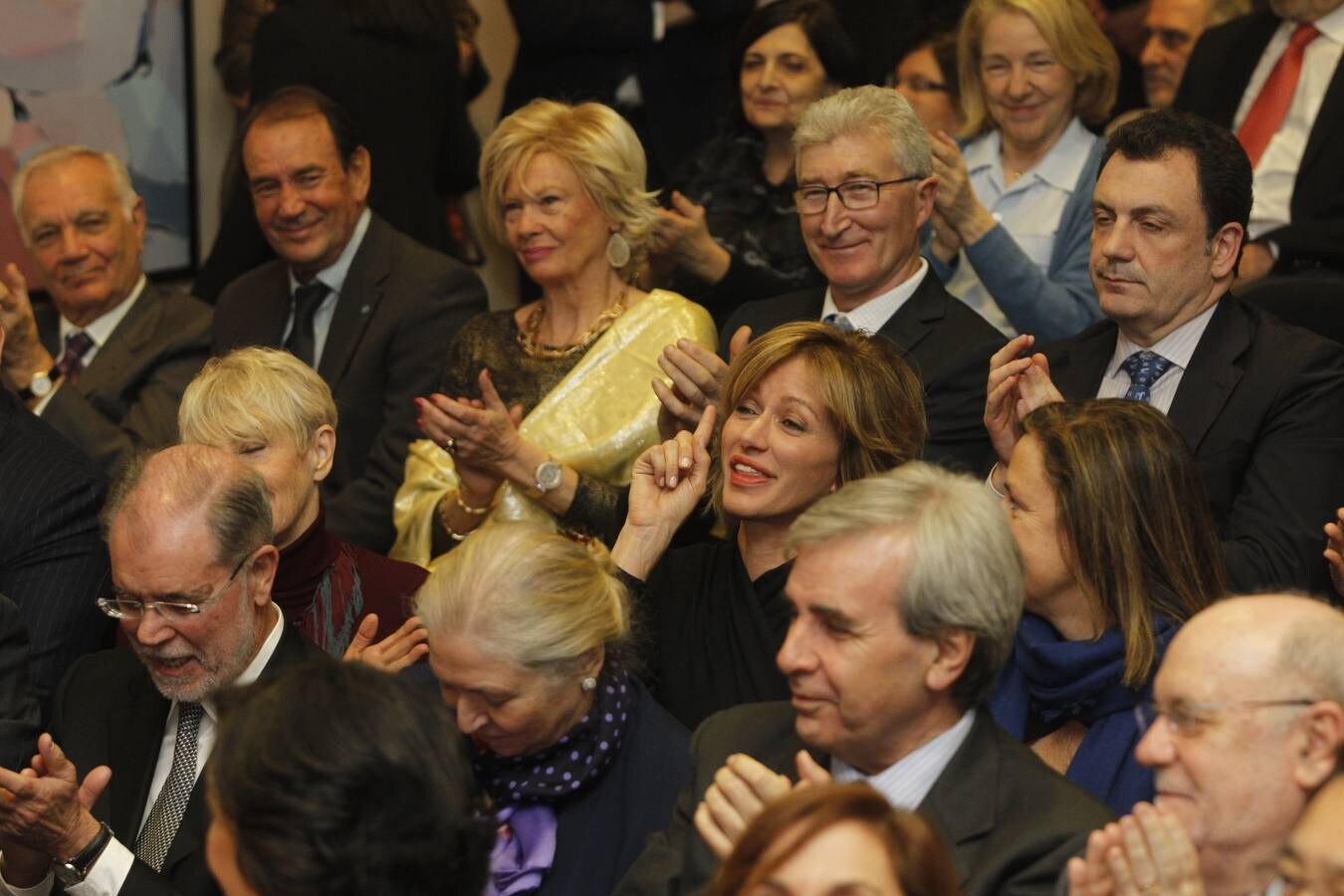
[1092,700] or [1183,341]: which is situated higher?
[1183,341]

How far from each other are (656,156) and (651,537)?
98.6 inches

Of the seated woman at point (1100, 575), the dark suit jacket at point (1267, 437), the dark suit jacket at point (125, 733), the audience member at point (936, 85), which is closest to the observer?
the seated woman at point (1100, 575)

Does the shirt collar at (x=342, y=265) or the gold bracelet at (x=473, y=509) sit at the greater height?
the shirt collar at (x=342, y=265)

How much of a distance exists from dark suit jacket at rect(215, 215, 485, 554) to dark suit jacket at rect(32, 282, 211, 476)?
0.11 metres

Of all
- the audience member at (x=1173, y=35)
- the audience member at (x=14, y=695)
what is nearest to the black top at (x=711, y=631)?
the audience member at (x=14, y=695)

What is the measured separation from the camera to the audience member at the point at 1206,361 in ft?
11.4

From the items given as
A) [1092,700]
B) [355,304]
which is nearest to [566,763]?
[1092,700]

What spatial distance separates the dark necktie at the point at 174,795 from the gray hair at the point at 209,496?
0.97 ft

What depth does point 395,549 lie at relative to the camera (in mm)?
4312

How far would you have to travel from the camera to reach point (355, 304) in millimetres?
4719

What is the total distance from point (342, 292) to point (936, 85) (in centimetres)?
184

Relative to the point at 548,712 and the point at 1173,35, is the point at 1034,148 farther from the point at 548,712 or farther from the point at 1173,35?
the point at 548,712

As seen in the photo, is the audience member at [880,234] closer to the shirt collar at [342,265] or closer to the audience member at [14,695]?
the shirt collar at [342,265]

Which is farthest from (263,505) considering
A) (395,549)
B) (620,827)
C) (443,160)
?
(443,160)
